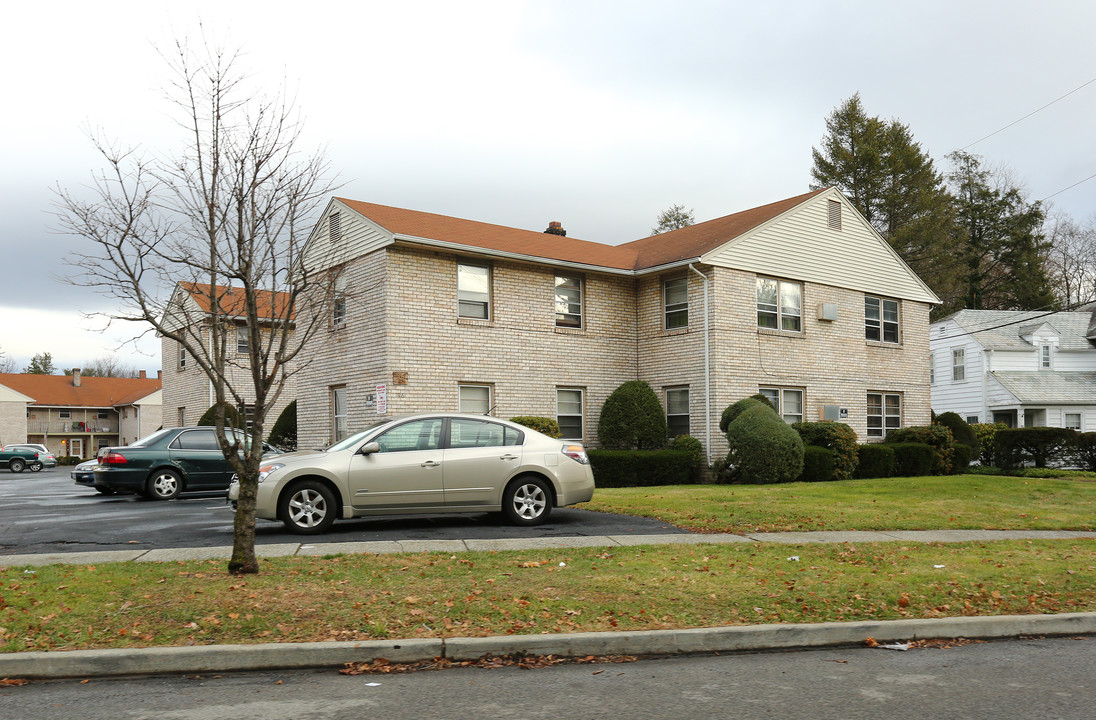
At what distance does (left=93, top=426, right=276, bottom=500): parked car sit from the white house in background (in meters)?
34.6

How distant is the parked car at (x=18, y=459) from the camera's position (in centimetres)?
4459

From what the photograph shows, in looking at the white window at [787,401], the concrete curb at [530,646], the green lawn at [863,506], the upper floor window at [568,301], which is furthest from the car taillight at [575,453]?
the white window at [787,401]

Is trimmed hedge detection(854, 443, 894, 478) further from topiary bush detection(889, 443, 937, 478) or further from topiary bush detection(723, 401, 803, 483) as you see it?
topiary bush detection(723, 401, 803, 483)

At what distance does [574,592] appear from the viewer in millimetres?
7457

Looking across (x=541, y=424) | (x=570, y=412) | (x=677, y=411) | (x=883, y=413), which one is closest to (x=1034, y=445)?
(x=883, y=413)

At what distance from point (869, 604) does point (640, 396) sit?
14421 millimetres

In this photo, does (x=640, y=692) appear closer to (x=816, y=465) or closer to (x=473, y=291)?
(x=473, y=291)

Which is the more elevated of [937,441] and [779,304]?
[779,304]

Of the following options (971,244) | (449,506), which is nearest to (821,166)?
(971,244)

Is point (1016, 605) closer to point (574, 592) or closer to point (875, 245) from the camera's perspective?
point (574, 592)

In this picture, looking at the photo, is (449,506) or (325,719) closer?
(325,719)

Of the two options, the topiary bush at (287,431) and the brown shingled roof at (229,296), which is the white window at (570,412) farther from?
the brown shingled roof at (229,296)

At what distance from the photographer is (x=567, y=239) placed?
25.8 meters

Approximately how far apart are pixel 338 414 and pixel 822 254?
552 inches
